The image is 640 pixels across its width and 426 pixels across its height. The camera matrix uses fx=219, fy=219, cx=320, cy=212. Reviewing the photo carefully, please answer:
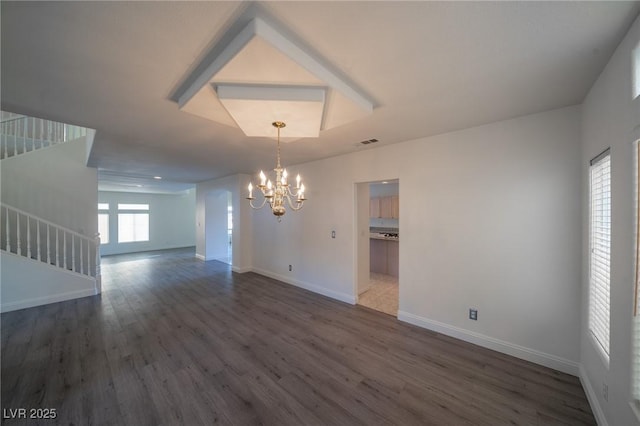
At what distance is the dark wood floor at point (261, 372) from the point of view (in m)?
1.76

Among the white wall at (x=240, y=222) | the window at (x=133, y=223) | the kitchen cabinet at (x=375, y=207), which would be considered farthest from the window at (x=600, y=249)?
the window at (x=133, y=223)

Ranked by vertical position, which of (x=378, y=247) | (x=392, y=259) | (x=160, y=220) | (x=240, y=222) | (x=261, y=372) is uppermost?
(x=240, y=222)

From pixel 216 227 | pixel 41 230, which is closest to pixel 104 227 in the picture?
pixel 216 227

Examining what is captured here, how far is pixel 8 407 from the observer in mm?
1774

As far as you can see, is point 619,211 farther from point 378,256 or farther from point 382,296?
point 378,256

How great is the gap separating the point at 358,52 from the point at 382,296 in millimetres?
3872

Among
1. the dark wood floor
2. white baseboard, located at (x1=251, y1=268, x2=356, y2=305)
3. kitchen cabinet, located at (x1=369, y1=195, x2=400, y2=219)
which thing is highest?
kitchen cabinet, located at (x1=369, y1=195, x2=400, y2=219)

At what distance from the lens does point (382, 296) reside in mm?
4129

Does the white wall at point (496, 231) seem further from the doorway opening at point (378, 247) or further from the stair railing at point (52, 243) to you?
the stair railing at point (52, 243)

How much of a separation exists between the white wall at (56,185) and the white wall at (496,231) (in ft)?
19.3

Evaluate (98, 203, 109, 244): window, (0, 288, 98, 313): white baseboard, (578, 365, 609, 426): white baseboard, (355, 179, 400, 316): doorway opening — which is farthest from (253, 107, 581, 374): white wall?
(98, 203, 109, 244): window

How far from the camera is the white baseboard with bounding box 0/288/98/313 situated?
3.48 m

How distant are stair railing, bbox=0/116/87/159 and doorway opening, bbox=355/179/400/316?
21.3ft

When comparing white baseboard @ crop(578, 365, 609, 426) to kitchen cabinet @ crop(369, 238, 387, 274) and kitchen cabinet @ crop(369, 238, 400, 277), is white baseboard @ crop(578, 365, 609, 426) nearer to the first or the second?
kitchen cabinet @ crop(369, 238, 400, 277)
